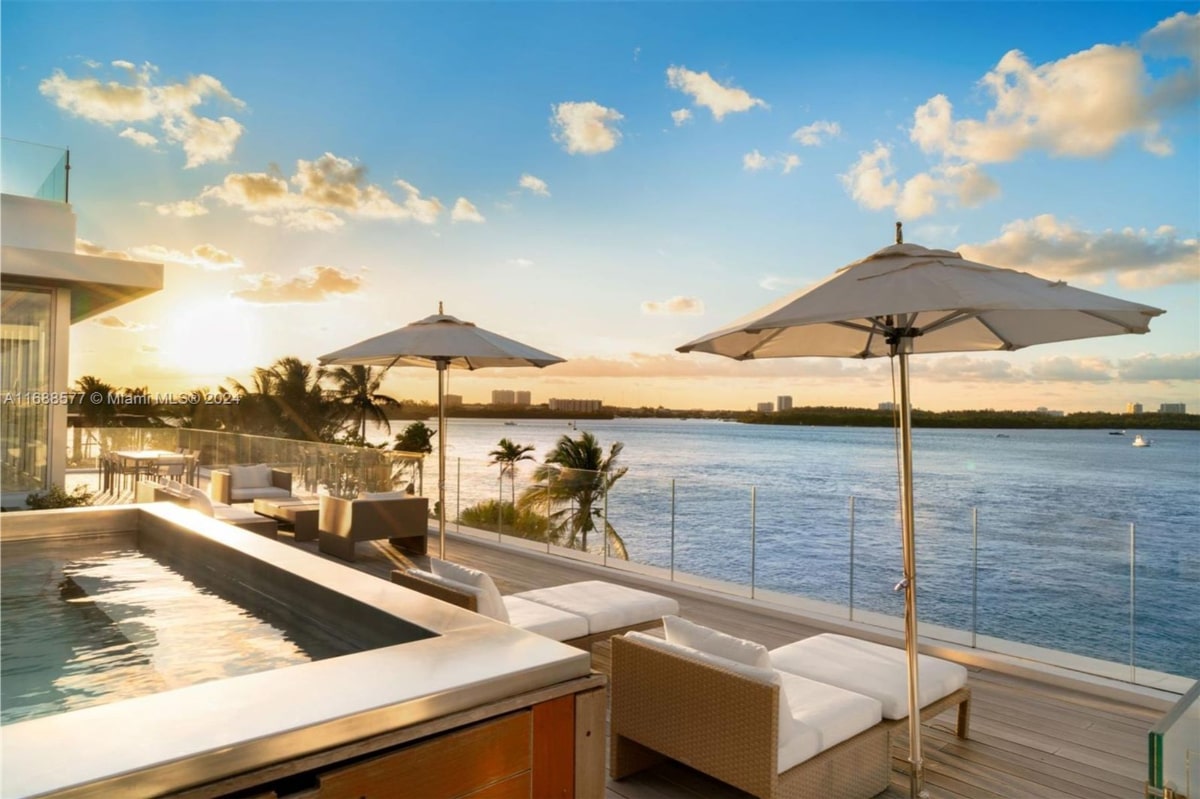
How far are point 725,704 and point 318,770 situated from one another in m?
1.62

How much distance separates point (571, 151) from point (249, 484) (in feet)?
28.9

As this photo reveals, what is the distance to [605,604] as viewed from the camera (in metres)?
4.60

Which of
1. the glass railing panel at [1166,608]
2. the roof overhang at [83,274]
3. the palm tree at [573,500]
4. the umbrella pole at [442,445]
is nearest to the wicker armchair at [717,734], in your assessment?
the glass railing panel at [1166,608]

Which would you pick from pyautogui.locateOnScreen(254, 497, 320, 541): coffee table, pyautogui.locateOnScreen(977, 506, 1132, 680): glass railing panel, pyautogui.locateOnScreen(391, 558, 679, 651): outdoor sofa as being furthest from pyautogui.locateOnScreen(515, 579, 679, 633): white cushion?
pyautogui.locateOnScreen(254, 497, 320, 541): coffee table

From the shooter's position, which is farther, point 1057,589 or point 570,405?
point 570,405

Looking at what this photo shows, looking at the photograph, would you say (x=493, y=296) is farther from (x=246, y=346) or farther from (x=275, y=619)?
(x=275, y=619)

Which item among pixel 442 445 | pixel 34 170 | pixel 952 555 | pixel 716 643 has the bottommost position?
pixel 952 555

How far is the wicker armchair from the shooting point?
2.70 metres

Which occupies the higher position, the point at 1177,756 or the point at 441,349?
the point at 441,349

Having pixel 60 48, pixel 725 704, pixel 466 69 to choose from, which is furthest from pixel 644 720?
pixel 60 48

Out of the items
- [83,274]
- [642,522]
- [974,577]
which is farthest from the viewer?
[83,274]

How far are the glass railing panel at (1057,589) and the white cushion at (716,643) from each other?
2878 mm

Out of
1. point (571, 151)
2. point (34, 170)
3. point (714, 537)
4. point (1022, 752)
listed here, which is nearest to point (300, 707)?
point (1022, 752)

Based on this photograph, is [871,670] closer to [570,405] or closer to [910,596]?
[910,596]
